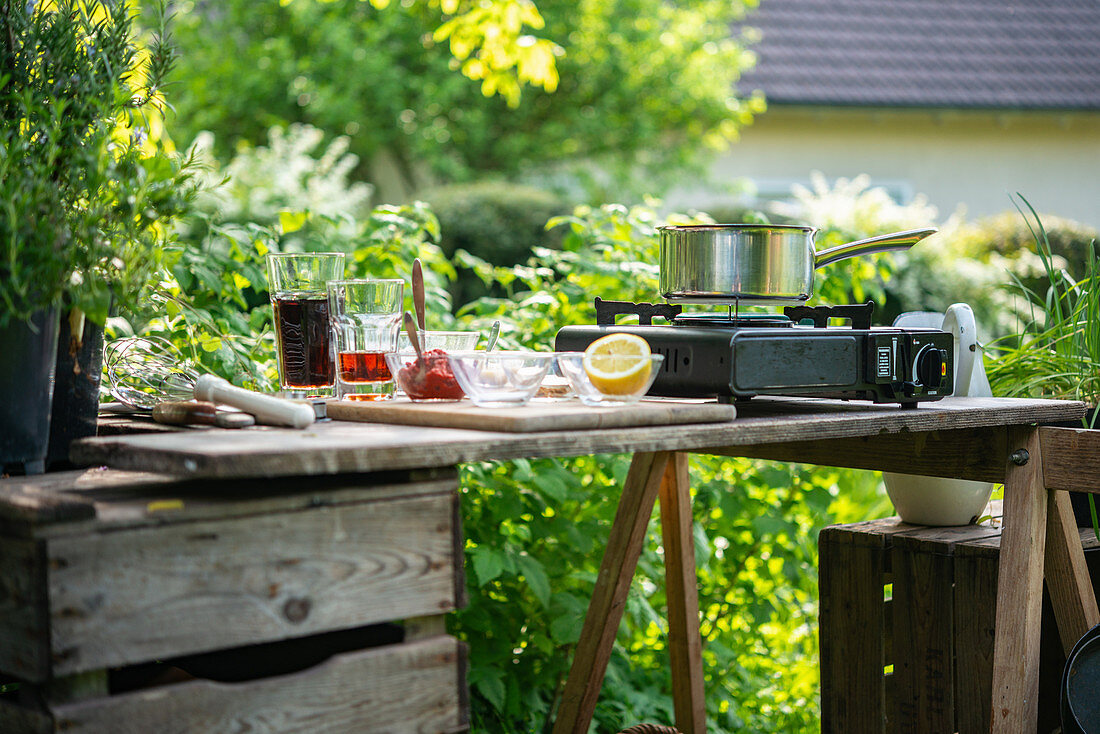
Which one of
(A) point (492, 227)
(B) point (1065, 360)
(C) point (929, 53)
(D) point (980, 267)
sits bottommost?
(B) point (1065, 360)

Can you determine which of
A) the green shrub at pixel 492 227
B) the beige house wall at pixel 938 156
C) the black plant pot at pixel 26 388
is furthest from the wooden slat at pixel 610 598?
the beige house wall at pixel 938 156

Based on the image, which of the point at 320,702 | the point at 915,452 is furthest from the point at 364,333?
the point at 915,452

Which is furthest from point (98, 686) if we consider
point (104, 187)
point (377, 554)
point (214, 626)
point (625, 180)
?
point (625, 180)

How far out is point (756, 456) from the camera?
241 cm

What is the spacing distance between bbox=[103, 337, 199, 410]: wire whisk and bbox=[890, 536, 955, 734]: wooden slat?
5.07 ft

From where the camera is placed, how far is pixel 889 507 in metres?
4.29

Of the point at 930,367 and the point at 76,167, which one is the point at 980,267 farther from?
the point at 76,167

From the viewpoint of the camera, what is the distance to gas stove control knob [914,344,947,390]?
199 centimetres

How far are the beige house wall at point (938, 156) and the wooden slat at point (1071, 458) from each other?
974 centimetres

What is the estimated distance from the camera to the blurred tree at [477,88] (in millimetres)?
10969

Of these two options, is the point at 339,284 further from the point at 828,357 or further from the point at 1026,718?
the point at 1026,718

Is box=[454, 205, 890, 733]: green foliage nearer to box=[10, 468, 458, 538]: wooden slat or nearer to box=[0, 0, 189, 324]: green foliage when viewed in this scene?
box=[10, 468, 458, 538]: wooden slat

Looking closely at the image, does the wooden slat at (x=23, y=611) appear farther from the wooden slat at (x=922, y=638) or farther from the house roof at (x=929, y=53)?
the house roof at (x=929, y=53)

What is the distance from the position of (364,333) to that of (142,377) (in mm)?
424
